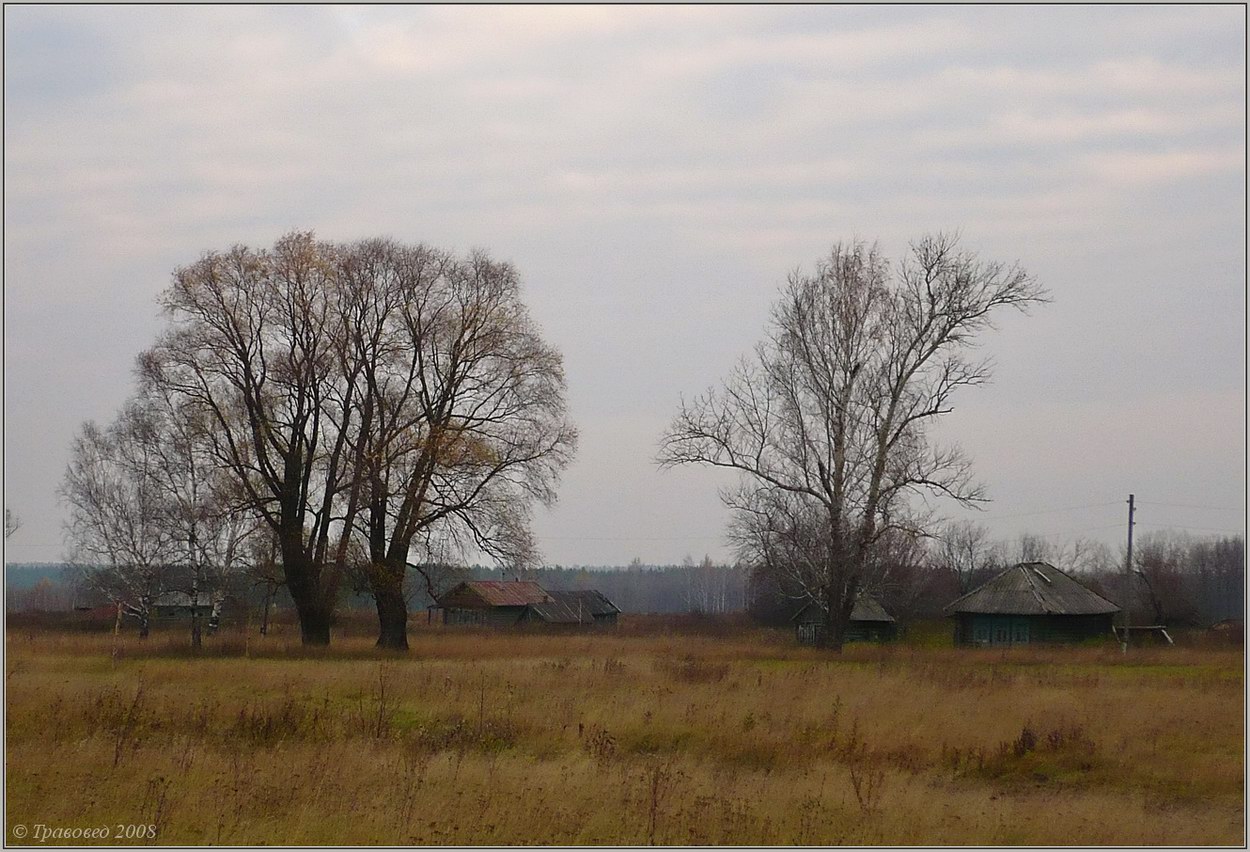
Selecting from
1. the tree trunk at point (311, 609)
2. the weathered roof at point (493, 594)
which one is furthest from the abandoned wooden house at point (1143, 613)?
the tree trunk at point (311, 609)

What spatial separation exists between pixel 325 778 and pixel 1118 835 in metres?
7.89

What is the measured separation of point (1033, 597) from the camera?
44031 mm

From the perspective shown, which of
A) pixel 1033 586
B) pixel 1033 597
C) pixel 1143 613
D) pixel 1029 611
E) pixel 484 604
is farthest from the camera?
pixel 484 604

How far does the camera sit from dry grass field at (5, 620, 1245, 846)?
10.5m

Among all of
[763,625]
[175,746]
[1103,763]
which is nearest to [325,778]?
[175,746]

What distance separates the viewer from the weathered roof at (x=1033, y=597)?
43.8 metres

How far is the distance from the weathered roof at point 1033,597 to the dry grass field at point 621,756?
21.1 m

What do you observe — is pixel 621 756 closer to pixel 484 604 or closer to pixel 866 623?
pixel 866 623

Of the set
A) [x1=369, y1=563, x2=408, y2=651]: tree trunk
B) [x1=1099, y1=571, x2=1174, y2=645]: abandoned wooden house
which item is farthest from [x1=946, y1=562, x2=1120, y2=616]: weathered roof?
[x1=369, y1=563, x2=408, y2=651]: tree trunk

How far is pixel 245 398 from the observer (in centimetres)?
3197

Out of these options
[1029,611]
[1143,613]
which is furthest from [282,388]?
[1143,613]

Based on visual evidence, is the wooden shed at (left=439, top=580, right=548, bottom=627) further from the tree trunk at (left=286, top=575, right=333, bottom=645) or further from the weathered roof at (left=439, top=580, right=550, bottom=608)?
the tree trunk at (left=286, top=575, right=333, bottom=645)

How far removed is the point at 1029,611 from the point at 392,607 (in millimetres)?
24865

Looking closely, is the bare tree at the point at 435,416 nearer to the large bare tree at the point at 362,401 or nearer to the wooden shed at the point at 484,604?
the large bare tree at the point at 362,401
